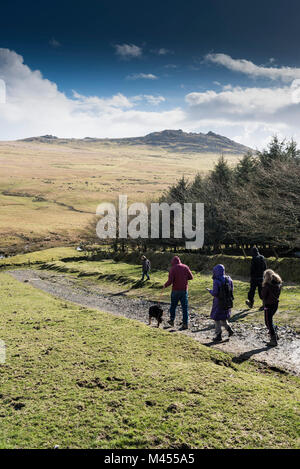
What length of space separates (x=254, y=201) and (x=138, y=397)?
2948 cm

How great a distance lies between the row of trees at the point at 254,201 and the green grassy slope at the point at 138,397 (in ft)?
63.2

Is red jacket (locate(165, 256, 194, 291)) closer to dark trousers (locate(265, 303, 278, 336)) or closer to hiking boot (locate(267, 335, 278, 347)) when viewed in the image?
dark trousers (locate(265, 303, 278, 336))

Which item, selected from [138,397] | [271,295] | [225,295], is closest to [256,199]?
[271,295]

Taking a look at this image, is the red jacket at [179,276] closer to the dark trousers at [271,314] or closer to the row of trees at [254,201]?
the dark trousers at [271,314]

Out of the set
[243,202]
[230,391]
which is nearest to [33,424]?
[230,391]

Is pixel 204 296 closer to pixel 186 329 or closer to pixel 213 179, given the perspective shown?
pixel 186 329

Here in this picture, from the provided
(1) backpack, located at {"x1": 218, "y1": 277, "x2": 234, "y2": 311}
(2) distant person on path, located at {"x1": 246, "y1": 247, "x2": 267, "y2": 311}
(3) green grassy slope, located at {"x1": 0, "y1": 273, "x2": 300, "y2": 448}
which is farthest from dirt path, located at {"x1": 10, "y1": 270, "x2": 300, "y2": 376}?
(2) distant person on path, located at {"x1": 246, "y1": 247, "x2": 267, "y2": 311}

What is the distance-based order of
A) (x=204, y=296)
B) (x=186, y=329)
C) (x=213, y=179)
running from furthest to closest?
(x=213, y=179) < (x=204, y=296) < (x=186, y=329)

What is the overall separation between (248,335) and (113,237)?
179ft

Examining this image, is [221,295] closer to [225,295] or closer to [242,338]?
[225,295]

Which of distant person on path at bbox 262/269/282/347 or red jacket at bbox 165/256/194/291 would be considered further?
red jacket at bbox 165/256/194/291

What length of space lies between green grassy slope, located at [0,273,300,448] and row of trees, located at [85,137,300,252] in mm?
19250

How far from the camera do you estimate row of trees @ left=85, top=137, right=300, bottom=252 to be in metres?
27.1
